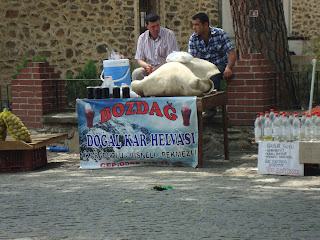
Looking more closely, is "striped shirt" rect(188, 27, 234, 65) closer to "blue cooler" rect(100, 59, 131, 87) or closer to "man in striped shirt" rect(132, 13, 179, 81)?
"man in striped shirt" rect(132, 13, 179, 81)

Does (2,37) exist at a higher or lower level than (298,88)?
higher

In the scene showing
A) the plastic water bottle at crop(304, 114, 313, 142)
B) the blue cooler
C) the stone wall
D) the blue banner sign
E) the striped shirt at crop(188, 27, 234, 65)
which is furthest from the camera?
the stone wall

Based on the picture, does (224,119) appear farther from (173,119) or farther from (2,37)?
(2,37)

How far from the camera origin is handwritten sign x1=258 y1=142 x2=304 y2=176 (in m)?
7.08

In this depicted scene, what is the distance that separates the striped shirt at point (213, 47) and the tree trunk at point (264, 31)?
3.49 ft

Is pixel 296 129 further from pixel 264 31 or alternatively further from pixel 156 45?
pixel 264 31

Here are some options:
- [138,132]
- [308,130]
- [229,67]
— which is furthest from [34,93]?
[308,130]

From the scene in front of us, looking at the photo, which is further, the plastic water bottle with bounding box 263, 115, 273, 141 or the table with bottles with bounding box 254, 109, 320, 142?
the plastic water bottle with bounding box 263, 115, 273, 141

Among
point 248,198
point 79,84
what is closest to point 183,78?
→ point 248,198

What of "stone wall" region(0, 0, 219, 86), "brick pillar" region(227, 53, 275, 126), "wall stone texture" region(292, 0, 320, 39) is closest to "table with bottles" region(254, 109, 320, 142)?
"brick pillar" region(227, 53, 275, 126)

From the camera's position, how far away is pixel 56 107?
990 cm

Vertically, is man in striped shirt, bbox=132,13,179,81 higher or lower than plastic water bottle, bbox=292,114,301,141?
higher

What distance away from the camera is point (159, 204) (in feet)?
18.8

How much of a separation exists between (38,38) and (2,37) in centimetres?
83
